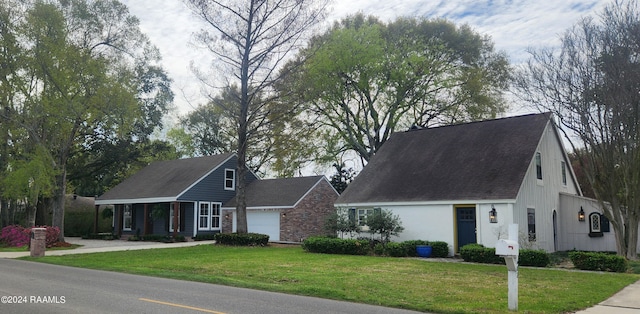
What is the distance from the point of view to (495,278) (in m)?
12.9

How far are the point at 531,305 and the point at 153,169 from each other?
33.6 m

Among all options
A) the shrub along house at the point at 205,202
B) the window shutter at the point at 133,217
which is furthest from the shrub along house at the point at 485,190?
the window shutter at the point at 133,217

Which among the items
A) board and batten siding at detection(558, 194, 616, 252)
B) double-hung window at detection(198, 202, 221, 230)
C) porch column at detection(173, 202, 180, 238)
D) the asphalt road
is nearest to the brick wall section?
double-hung window at detection(198, 202, 221, 230)

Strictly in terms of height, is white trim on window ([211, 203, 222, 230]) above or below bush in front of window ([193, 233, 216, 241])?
above

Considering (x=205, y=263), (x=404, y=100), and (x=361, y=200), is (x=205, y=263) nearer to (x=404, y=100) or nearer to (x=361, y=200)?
(x=361, y=200)

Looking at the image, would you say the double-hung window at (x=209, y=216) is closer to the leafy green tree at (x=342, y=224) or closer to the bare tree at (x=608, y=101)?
the leafy green tree at (x=342, y=224)

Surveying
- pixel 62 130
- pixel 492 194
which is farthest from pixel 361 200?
pixel 62 130

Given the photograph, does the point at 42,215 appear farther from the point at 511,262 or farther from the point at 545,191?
the point at 511,262

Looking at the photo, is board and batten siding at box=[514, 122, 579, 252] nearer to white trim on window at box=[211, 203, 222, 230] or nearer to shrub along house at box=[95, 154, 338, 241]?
shrub along house at box=[95, 154, 338, 241]

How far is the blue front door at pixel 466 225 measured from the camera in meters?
20.1

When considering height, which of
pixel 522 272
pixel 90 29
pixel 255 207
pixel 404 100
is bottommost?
pixel 522 272

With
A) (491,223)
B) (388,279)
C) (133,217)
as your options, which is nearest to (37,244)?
(388,279)

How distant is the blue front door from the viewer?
20125 millimetres

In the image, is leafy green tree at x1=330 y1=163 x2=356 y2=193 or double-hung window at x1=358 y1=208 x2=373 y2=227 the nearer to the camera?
double-hung window at x1=358 y1=208 x2=373 y2=227
